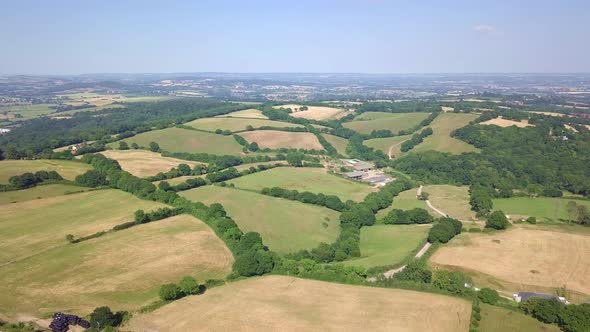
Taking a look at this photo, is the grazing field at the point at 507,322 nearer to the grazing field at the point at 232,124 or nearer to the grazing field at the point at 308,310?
the grazing field at the point at 308,310

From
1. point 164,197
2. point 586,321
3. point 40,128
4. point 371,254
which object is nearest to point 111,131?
point 40,128

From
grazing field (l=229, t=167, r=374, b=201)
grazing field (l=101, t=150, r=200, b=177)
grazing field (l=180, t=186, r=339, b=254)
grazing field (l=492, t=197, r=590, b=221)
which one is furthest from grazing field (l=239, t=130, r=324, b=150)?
grazing field (l=492, t=197, r=590, b=221)

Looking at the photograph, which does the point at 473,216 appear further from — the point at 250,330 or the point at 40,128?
the point at 40,128

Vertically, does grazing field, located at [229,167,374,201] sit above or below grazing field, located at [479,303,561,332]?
below

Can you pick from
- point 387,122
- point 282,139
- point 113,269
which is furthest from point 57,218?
point 387,122

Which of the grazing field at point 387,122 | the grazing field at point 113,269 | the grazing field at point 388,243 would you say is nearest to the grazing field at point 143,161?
the grazing field at point 113,269

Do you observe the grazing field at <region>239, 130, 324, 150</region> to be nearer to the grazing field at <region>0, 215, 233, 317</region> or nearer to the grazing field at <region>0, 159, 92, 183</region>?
the grazing field at <region>0, 159, 92, 183</region>

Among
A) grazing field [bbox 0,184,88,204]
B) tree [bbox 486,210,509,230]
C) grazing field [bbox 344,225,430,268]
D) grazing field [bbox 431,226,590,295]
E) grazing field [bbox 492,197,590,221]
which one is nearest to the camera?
grazing field [bbox 431,226,590,295]
